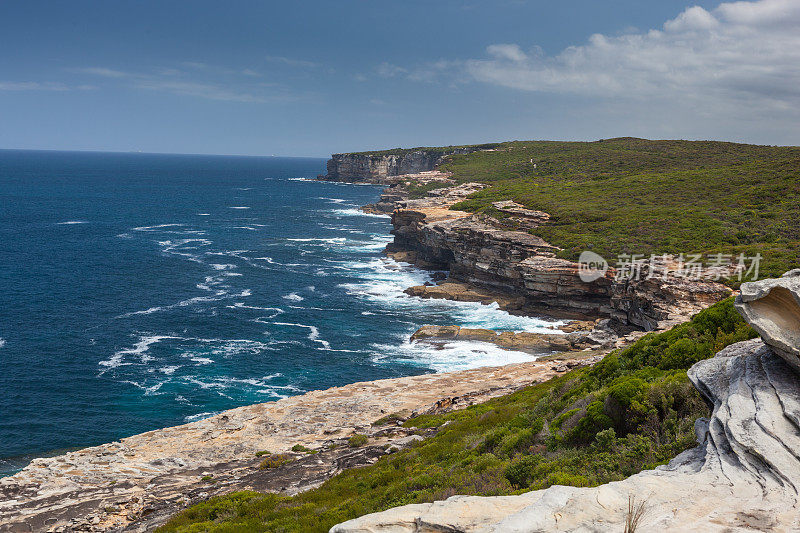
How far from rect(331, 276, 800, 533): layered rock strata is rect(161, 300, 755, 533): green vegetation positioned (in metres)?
2.44

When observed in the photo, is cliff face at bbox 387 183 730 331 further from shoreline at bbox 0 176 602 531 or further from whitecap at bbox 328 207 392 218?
whitecap at bbox 328 207 392 218

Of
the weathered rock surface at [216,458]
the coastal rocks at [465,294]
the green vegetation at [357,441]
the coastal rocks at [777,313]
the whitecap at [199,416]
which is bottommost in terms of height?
the whitecap at [199,416]

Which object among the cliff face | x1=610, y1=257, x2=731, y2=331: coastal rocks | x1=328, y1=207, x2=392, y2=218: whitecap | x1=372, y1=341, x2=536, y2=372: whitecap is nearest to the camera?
x1=610, y1=257, x2=731, y2=331: coastal rocks

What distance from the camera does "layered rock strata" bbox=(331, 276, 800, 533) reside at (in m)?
9.15

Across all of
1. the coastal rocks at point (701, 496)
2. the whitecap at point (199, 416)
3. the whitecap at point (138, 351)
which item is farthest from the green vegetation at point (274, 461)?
the whitecap at point (138, 351)

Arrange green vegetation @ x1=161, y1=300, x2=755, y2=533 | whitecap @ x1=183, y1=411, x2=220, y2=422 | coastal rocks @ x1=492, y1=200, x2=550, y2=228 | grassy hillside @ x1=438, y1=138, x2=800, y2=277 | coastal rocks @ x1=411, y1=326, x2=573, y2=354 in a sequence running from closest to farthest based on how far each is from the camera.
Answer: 1. green vegetation @ x1=161, y1=300, x2=755, y2=533
2. whitecap @ x1=183, y1=411, x2=220, y2=422
3. coastal rocks @ x1=411, y1=326, x2=573, y2=354
4. grassy hillside @ x1=438, y1=138, x2=800, y2=277
5. coastal rocks @ x1=492, y1=200, x2=550, y2=228

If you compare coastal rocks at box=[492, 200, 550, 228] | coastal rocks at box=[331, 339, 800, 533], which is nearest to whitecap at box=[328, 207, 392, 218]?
coastal rocks at box=[492, 200, 550, 228]

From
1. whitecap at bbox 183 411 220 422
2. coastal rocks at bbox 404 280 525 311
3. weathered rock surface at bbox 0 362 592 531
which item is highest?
coastal rocks at bbox 404 280 525 311

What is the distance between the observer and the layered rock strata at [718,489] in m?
9.15

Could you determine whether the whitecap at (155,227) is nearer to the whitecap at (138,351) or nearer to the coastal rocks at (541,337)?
the whitecap at (138,351)

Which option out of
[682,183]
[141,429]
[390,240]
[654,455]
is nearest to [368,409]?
[141,429]

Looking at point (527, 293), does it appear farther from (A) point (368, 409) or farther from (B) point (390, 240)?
(B) point (390, 240)

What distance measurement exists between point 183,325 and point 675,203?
70.2 meters

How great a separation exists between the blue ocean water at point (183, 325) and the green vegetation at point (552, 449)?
24139mm
